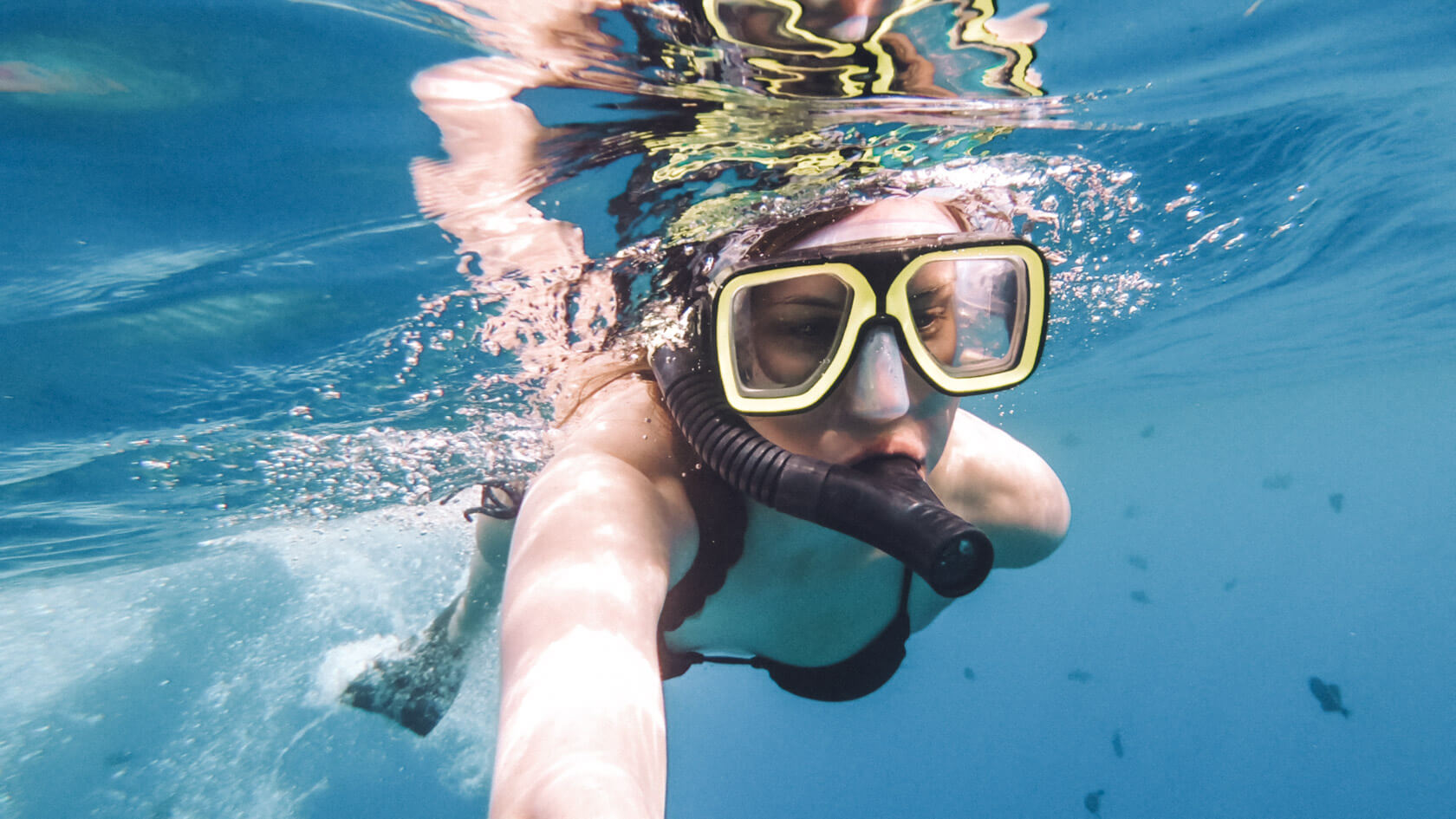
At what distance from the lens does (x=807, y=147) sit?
4738 millimetres

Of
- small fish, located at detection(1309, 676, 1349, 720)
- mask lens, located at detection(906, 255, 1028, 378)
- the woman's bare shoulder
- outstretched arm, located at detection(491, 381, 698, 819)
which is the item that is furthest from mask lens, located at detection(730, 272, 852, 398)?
small fish, located at detection(1309, 676, 1349, 720)

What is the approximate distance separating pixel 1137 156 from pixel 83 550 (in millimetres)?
22123

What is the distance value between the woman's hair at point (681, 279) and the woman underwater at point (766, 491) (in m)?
0.03

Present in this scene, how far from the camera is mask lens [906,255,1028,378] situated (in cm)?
315

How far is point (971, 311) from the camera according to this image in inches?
137

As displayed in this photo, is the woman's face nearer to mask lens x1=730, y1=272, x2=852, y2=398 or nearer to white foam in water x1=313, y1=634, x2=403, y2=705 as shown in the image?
mask lens x1=730, y1=272, x2=852, y2=398

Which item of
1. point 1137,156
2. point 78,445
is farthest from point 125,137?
point 1137,156

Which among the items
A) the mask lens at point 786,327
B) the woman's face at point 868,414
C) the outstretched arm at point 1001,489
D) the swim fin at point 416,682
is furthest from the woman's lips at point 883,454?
the swim fin at point 416,682

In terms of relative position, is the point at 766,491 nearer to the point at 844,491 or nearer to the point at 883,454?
the point at 844,491

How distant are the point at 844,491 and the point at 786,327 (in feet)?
3.09

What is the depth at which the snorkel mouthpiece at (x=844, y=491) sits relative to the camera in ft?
6.96

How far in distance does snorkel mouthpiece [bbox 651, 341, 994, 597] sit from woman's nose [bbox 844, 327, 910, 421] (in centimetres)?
21

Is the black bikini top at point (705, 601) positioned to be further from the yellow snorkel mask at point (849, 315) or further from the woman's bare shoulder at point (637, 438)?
the yellow snorkel mask at point (849, 315)

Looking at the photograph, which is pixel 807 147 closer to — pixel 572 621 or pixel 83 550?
pixel 572 621
